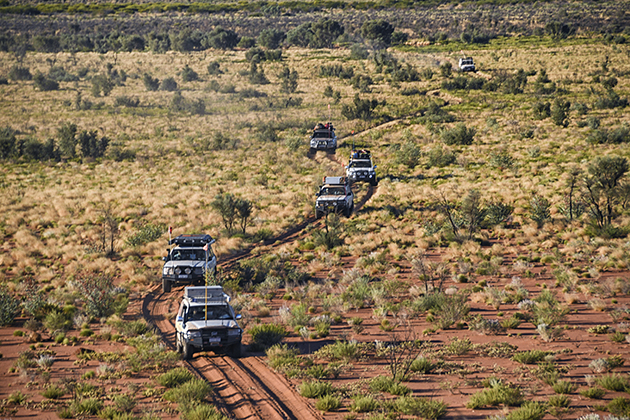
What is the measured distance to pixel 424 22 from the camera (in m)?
125

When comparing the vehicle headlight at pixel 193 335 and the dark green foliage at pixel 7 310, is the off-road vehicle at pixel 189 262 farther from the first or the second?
the vehicle headlight at pixel 193 335

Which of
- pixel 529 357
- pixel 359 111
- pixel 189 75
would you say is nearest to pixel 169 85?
pixel 189 75

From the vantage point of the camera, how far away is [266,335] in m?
14.4

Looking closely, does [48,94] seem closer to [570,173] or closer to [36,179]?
[36,179]

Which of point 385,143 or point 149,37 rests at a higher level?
point 149,37

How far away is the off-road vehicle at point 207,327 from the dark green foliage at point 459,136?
111ft

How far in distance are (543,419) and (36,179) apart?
36060mm

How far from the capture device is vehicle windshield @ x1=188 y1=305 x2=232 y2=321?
44.6 feet

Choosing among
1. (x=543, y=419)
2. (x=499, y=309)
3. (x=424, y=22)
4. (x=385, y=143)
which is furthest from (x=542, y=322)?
(x=424, y=22)

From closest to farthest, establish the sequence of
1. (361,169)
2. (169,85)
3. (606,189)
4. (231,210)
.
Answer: (606,189), (231,210), (361,169), (169,85)

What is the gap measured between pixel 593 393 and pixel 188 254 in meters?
12.7

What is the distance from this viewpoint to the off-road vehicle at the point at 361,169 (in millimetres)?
33312

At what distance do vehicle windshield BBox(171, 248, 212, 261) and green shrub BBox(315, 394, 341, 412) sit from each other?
9290 millimetres

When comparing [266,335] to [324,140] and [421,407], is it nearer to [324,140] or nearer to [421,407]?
[421,407]
